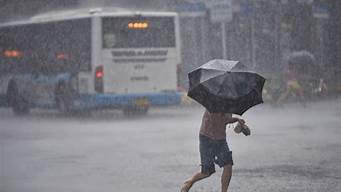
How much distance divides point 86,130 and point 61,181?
8052 millimetres

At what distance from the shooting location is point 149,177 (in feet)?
36.2

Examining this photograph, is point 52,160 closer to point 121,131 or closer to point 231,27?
point 121,131

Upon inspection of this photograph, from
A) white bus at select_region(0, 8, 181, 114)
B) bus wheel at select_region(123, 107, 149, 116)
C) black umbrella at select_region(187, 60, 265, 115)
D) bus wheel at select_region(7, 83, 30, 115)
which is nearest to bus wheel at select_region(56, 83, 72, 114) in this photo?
white bus at select_region(0, 8, 181, 114)

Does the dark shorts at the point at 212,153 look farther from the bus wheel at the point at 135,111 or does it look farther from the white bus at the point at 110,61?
the bus wheel at the point at 135,111

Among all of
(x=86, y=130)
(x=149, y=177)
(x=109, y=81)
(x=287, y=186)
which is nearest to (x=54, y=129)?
(x=86, y=130)

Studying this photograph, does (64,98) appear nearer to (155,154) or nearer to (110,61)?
(110,61)

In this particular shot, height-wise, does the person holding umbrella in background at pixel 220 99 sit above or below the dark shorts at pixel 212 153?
above

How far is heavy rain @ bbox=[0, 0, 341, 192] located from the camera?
32.9 feet

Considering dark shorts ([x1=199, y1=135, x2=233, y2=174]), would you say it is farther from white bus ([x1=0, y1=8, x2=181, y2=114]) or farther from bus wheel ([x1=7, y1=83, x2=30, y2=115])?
bus wheel ([x1=7, y1=83, x2=30, y2=115])

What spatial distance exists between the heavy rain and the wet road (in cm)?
3

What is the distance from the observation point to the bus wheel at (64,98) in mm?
23453

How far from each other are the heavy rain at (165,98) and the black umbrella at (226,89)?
13mm

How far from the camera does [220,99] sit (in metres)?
8.50

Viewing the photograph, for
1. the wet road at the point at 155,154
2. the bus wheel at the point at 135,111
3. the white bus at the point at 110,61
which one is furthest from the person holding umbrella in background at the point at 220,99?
the bus wheel at the point at 135,111
